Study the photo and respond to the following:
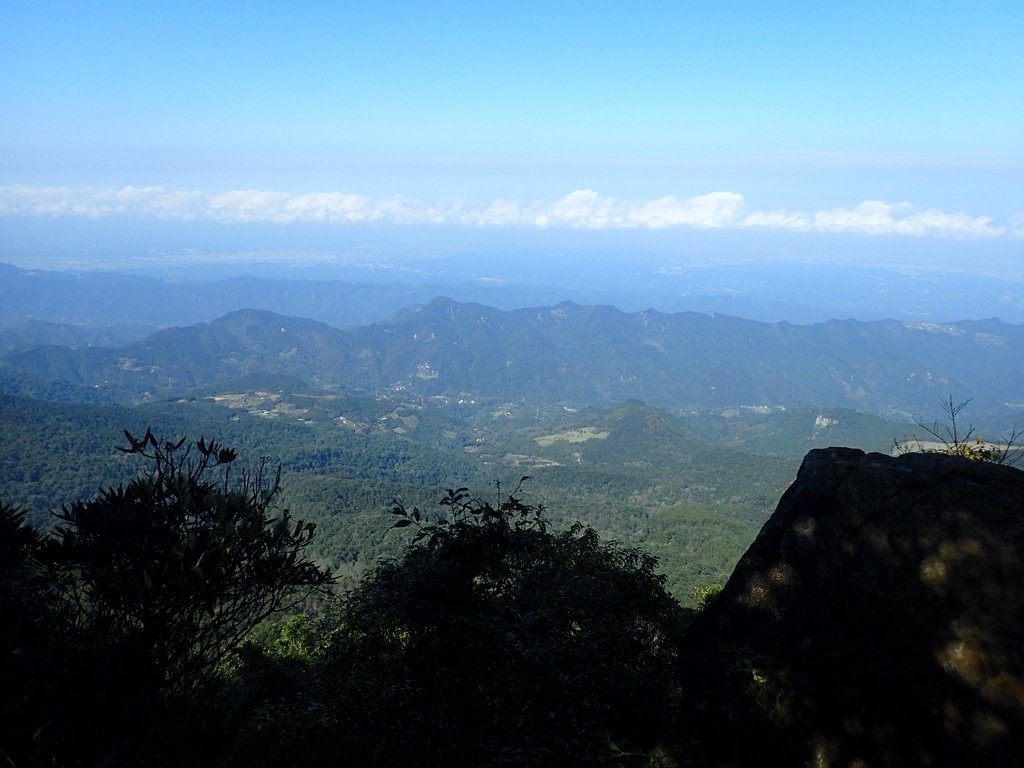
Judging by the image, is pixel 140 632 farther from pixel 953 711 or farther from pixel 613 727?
pixel 953 711

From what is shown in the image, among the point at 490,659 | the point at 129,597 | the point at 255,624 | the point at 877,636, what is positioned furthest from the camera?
the point at 490,659

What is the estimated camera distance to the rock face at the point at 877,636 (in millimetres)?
5574

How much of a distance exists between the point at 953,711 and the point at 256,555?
767 centimetres

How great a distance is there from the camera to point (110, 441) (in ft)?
477

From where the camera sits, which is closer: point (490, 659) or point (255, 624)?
point (255, 624)

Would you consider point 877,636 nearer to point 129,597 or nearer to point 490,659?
point 490,659

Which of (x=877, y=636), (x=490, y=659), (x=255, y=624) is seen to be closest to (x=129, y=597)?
(x=255, y=624)

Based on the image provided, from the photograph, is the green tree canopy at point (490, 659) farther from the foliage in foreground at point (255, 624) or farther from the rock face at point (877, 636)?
the rock face at point (877, 636)

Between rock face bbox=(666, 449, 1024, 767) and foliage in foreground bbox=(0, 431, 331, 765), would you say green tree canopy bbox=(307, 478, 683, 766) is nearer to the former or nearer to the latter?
rock face bbox=(666, 449, 1024, 767)

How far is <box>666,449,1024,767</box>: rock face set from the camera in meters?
5.57

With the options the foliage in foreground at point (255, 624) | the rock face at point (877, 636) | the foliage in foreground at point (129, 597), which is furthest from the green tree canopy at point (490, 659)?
the foliage in foreground at point (129, 597)

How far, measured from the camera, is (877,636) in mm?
6340

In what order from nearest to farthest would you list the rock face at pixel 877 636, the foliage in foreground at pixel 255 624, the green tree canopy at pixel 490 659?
the rock face at pixel 877 636 < the foliage in foreground at pixel 255 624 < the green tree canopy at pixel 490 659

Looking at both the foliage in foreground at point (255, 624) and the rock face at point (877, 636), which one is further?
the foliage in foreground at point (255, 624)
